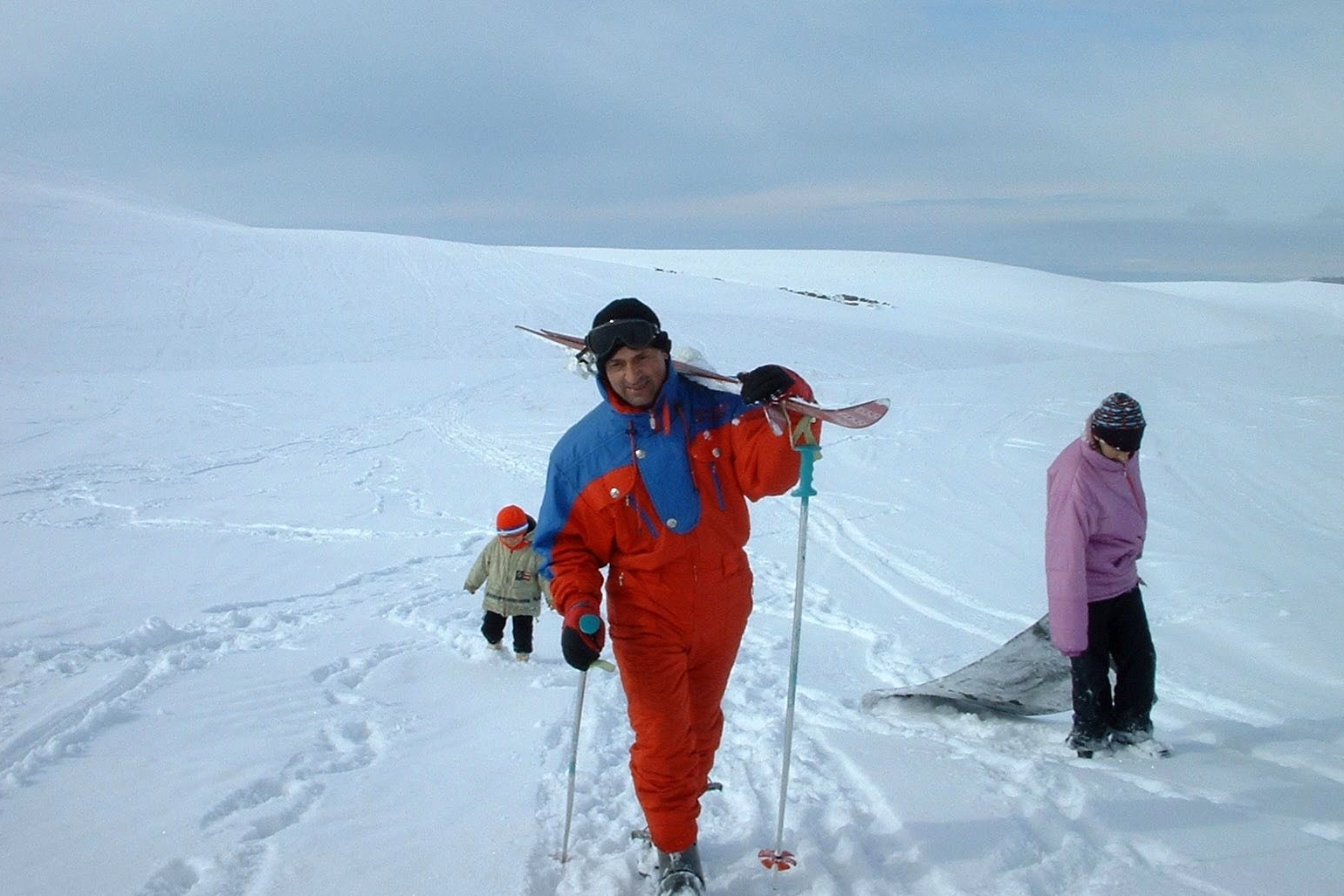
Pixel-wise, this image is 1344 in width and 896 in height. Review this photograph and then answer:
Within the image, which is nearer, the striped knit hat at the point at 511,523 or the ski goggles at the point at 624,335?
the ski goggles at the point at 624,335

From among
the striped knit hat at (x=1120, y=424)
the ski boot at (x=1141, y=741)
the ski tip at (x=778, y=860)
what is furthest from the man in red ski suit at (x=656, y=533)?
the ski boot at (x=1141, y=741)

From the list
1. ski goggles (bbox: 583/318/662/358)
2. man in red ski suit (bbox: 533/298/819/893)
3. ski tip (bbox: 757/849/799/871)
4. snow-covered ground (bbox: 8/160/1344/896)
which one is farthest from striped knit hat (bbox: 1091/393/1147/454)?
ski tip (bbox: 757/849/799/871)

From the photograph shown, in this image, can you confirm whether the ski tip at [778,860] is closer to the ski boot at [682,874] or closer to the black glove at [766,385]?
the ski boot at [682,874]

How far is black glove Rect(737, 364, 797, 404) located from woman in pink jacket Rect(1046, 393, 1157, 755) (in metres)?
1.71

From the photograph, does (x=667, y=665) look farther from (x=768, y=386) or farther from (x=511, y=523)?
(x=511, y=523)

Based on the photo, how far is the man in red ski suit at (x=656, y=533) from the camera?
10.4ft

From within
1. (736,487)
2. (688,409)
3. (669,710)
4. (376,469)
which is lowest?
(376,469)

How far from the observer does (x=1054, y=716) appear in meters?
5.24

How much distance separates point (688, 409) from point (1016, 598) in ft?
16.5

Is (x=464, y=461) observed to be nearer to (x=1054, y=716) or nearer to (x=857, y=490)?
(x=857, y=490)

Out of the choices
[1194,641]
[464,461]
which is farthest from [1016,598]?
[464,461]

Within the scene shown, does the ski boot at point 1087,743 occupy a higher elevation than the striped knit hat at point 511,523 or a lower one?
lower

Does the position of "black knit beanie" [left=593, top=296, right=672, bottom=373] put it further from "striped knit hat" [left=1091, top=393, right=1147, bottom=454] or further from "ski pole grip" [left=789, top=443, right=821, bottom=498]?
"striped knit hat" [left=1091, top=393, right=1147, bottom=454]

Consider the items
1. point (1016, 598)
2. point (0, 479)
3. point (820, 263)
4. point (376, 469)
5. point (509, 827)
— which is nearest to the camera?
point (509, 827)
